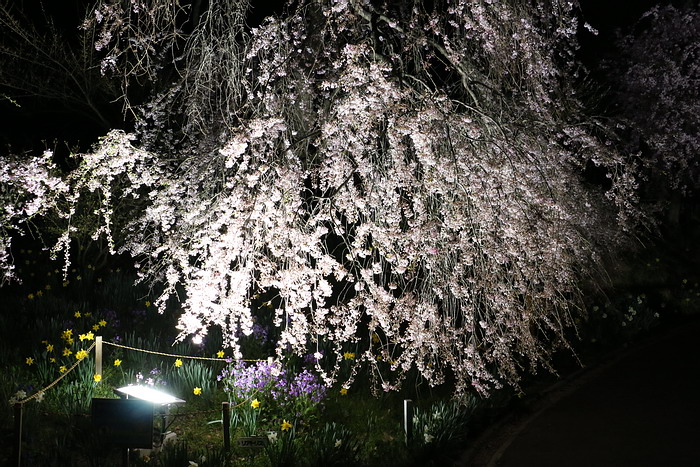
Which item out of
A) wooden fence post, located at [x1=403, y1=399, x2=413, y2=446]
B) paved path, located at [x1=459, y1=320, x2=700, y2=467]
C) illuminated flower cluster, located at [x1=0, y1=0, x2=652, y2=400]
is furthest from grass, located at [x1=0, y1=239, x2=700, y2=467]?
illuminated flower cluster, located at [x1=0, y1=0, x2=652, y2=400]

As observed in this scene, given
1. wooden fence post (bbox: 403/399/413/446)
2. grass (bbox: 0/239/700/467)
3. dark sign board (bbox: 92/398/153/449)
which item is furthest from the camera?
wooden fence post (bbox: 403/399/413/446)

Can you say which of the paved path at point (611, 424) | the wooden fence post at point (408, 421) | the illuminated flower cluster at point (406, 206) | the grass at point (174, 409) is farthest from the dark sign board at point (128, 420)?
the paved path at point (611, 424)

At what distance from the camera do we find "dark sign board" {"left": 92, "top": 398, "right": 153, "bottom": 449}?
4859 millimetres

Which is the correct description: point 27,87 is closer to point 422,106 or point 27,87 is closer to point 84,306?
point 84,306

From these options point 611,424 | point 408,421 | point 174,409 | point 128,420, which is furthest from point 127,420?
point 611,424

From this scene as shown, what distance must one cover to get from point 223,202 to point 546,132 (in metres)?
3.03

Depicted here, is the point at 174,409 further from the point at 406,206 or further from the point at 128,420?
the point at 406,206

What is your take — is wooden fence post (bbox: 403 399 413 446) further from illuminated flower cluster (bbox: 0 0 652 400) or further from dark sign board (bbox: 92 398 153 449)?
dark sign board (bbox: 92 398 153 449)

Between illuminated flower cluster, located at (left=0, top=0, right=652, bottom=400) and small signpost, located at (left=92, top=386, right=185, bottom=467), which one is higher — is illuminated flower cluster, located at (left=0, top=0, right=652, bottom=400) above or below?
above

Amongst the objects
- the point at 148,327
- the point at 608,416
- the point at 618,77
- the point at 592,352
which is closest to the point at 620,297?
the point at 592,352

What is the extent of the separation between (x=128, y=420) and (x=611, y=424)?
5.29m

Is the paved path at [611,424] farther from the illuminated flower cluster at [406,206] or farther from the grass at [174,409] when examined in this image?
the illuminated flower cluster at [406,206]

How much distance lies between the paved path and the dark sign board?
10.5 ft

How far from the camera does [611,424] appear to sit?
7.42 meters
